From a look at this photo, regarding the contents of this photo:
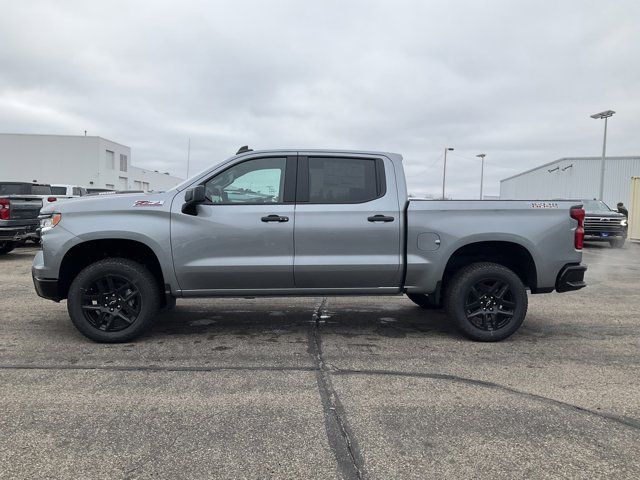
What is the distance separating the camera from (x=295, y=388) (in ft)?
12.6

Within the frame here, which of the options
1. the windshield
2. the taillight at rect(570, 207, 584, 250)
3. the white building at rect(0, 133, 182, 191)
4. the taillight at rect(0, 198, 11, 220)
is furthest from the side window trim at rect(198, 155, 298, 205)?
the white building at rect(0, 133, 182, 191)

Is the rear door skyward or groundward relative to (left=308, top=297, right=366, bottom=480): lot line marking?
skyward

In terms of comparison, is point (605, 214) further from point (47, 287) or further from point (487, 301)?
point (47, 287)

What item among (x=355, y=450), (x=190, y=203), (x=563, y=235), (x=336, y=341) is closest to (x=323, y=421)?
(x=355, y=450)

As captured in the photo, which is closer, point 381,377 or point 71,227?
point 381,377

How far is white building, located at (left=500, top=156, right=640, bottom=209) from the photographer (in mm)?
35125

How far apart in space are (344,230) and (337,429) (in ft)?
7.34

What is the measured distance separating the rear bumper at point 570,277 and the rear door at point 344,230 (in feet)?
5.67

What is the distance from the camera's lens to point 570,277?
5152 mm

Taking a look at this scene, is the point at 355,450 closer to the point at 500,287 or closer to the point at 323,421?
the point at 323,421

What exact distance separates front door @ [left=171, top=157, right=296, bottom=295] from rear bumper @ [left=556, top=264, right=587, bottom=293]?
284 centimetres

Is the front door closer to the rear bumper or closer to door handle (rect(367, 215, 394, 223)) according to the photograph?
door handle (rect(367, 215, 394, 223))

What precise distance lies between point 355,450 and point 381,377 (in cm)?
122

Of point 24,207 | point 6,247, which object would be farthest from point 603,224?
point 6,247
